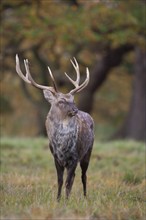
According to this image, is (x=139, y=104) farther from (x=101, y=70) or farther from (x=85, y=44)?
(x=85, y=44)

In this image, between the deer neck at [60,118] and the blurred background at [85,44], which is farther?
the blurred background at [85,44]

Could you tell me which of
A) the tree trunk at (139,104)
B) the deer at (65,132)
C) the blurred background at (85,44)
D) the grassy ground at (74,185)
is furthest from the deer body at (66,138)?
the tree trunk at (139,104)

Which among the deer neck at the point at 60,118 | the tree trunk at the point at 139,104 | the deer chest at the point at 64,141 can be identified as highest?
the deer neck at the point at 60,118

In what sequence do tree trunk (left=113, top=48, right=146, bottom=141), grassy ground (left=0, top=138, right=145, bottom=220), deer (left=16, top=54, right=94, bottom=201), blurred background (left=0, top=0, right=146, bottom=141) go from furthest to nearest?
tree trunk (left=113, top=48, right=146, bottom=141) < blurred background (left=0, top=0, right=146, bottom=141) < deer (left=16, top=54, right=94, bottom=201) < grassy ground (left=0, top=138, right=145, bottom=220)

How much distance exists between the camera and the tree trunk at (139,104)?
21.0 m

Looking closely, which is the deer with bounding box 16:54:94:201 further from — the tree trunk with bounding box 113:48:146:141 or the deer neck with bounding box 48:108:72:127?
the tree trunk with bounding box 113:48:146:141

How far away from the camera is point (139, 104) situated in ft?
69.8

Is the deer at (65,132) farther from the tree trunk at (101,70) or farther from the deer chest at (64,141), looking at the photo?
the tree trunk at (101,70)

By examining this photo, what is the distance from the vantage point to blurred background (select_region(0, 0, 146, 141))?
18.9 m

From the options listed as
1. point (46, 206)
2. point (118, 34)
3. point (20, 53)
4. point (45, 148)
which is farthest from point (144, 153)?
point (20, 53)

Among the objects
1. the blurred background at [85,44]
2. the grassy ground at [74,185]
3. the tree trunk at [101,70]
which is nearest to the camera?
the grassy ground at [74,185]

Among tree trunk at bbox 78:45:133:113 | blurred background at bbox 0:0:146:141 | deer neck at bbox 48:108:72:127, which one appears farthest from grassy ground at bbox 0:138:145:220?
Answer: tree trunk at bbox 78:45:133:113

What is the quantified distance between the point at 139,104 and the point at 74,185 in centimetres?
1128

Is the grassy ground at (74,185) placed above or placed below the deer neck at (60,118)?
below
